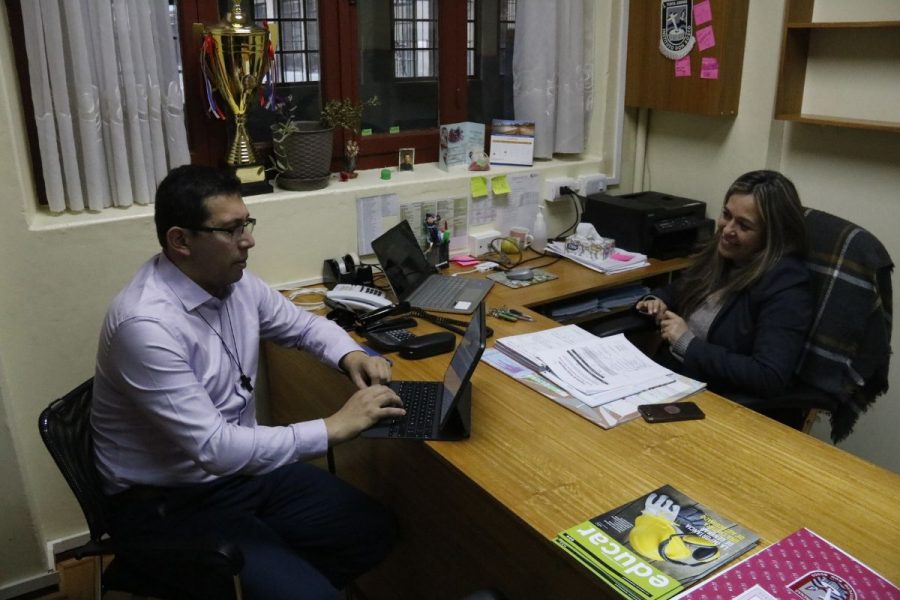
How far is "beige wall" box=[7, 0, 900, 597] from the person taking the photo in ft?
6.99

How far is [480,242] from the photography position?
9.64ft

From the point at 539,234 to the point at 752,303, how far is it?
102 centimetres

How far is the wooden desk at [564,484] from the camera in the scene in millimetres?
1377

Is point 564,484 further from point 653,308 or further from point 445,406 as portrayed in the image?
point 653,308

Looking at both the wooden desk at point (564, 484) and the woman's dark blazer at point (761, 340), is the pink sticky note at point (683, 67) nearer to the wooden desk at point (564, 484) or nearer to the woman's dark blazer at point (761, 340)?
the woman's dark blazer at point (761, 340)

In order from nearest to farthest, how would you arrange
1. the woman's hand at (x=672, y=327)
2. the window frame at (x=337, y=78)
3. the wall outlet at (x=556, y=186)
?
the woman's hand at (x=672, y=327) < the window frame at (x=337, y=78) < the wall outlet at (x=556, y=186)

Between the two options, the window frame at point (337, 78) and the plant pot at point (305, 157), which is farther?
the plant pot at point (305, 157)

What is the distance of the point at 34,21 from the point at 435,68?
1464 millimetres

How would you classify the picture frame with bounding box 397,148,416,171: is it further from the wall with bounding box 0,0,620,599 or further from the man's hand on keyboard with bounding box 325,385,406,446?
the man's hand on keyboard with bounding box 325,385,406,446

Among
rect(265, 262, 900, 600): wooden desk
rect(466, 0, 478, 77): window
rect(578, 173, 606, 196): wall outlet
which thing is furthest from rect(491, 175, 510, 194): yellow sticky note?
rect(265, 262, 900, 600): wooden desk

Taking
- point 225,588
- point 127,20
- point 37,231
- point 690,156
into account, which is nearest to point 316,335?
point 225,588

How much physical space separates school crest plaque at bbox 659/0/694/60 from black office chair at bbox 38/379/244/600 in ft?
8.13

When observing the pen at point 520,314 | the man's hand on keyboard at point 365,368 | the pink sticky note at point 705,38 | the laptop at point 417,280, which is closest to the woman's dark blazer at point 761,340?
the pen at point 520,314

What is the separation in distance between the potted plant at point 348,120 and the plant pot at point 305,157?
10 cm
